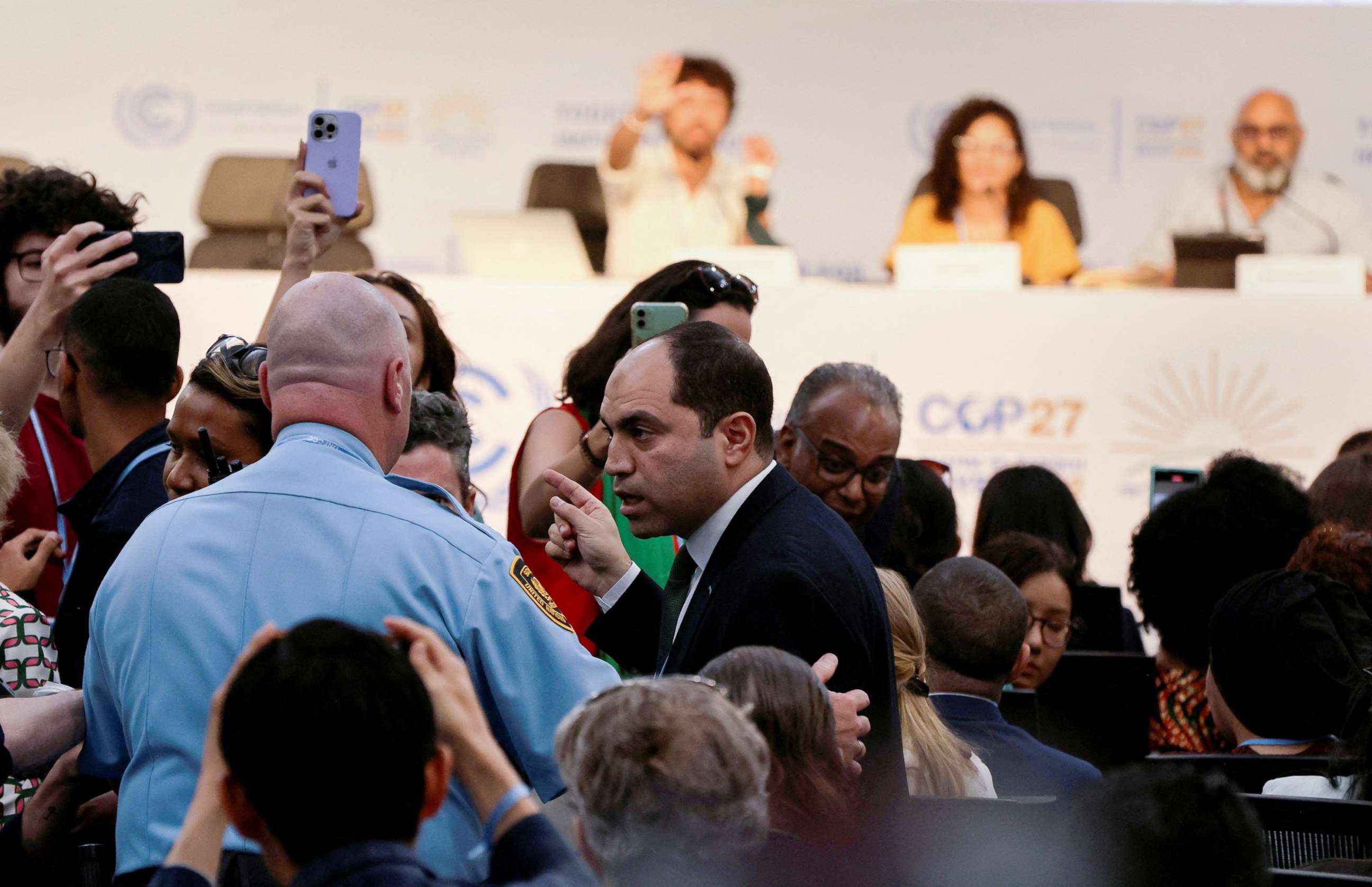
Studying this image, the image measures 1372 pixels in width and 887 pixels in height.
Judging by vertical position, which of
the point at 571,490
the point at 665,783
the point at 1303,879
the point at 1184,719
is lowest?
the point at 1184,719

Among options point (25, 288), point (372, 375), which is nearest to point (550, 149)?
point (25, 288)

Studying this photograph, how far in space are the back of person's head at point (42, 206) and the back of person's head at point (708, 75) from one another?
4274 millimetres

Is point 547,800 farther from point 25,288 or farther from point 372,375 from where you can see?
point 25,288

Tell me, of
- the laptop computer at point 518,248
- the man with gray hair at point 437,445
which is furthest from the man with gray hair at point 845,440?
the laptop computer at point 518,248

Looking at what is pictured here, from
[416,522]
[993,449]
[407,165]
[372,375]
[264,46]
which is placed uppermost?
[264,46]

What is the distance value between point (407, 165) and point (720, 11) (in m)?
1.67

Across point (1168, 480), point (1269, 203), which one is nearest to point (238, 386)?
point (1168, 480)

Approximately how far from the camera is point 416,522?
1604mm

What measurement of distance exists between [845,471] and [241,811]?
168cm

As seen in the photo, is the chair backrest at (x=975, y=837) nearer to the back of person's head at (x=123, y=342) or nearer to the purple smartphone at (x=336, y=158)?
the back of person's head at (x=123, y=342)

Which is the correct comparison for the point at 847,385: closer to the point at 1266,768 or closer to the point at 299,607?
the point at 1266,768

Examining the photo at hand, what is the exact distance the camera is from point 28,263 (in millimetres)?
2854

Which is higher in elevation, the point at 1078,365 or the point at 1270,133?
the point at 1270,133

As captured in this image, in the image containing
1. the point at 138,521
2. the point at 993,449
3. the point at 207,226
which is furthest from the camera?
the point at 207,226
